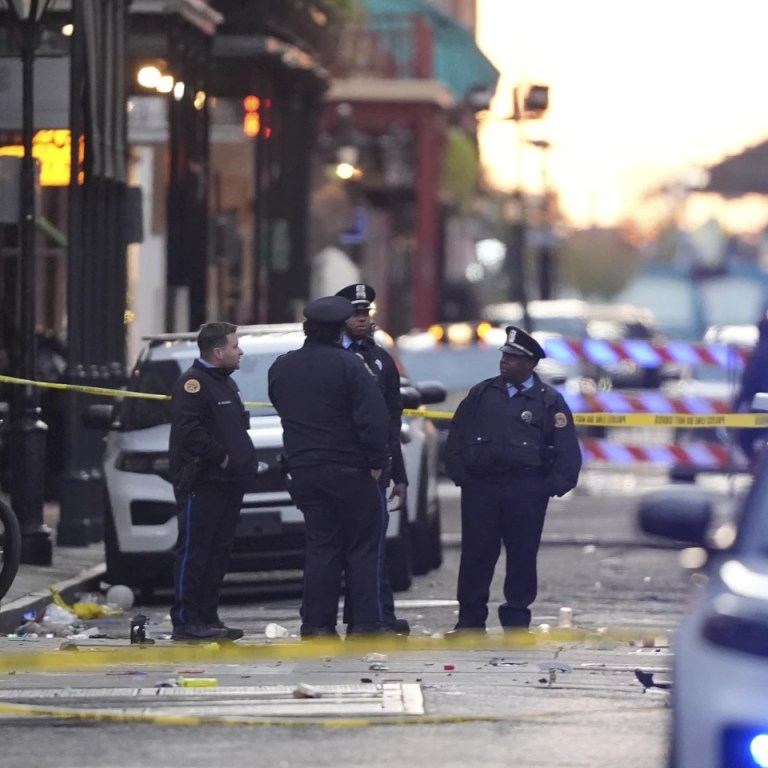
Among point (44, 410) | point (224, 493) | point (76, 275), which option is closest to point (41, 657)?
point (224, 493)

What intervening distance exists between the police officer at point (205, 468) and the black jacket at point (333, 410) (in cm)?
64

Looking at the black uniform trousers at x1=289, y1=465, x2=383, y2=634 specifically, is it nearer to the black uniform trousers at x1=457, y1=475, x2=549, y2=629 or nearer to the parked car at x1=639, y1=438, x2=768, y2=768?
the black uniform trousers at x1=457, y1=475, x2=549, y2=629

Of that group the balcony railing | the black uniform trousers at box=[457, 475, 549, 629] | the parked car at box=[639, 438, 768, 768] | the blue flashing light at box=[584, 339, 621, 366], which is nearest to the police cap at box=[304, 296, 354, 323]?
the black uniform trousers at box=[457, 475, 549, 629]

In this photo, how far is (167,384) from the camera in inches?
619

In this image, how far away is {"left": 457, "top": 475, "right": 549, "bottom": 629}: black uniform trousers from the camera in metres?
12.8

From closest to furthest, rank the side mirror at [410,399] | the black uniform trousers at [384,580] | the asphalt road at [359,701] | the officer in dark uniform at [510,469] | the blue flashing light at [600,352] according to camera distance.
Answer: the asphalt road at [359,701]
the black uniform trousers at [384,580]
the officer in dark uniform at [510,469]
the side mirror at [410,399]
the blue flashing light at [600,352]

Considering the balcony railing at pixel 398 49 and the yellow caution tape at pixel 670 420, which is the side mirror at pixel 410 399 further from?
the balcony railing at pixel 398 49

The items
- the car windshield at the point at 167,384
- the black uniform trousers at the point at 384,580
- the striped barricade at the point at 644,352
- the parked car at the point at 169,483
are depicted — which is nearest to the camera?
the black uniform trousers at the point at 384,580

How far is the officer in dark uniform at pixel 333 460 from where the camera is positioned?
475 inches

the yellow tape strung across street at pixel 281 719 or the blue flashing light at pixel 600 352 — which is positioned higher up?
the blue flashing light at pixel 600 352

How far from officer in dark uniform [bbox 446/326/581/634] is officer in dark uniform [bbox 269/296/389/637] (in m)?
0.74

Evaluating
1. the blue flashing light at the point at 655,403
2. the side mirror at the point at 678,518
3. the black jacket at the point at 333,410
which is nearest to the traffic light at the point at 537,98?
the blue flashing light at the point at 655,403

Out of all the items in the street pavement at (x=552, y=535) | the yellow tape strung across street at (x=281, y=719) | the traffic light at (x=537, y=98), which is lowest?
the street pavement at (x=552, y=535)

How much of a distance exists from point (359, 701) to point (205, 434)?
3.18 m
